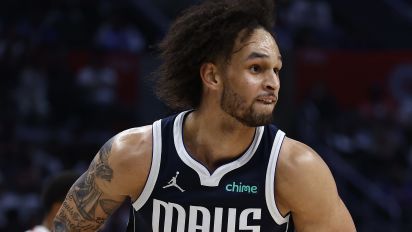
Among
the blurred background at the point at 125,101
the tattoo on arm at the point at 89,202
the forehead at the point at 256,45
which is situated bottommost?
the tattoo on arm at the point at 89,202

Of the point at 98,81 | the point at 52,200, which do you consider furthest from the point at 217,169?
the point at 98,81

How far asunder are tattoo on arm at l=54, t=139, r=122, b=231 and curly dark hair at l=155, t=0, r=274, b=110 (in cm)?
37

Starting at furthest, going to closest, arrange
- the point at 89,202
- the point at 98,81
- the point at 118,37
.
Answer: the point at 118,37, the point at 98,81, the point at 89,202

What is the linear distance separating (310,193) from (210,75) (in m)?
0.66

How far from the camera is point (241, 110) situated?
371cm

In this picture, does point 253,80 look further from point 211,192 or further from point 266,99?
point 211,192

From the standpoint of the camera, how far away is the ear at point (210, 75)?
151 inches

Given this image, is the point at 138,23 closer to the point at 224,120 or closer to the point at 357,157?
the point at 357,157

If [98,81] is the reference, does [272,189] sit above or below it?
below

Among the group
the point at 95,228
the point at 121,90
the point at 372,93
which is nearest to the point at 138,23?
the point at 121,90

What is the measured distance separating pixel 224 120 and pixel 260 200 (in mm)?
379

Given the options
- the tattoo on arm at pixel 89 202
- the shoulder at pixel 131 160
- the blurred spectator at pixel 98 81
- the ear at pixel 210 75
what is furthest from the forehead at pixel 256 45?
the blurred spectator at pixel 98 81

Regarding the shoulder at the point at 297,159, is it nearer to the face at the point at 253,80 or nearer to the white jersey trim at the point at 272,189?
the white jersey trim at the point at 272,189

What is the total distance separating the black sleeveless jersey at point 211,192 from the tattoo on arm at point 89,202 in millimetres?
167
